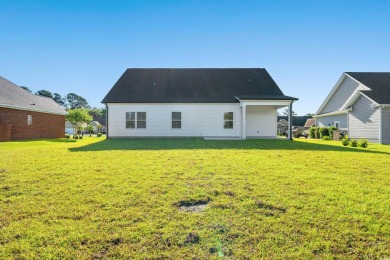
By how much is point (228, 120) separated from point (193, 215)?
50.0ft

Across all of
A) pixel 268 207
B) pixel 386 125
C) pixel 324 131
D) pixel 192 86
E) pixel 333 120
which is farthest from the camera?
pixel 333 120

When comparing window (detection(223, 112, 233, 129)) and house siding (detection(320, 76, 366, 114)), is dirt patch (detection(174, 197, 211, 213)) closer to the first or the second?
window (detection(223, 112, 233, 129))

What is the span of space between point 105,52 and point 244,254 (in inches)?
898

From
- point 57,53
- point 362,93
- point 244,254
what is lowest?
point 244,254

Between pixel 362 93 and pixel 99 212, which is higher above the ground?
pixel 362 93

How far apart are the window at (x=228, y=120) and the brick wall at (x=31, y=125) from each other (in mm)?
17527

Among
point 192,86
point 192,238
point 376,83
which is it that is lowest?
point 192,238

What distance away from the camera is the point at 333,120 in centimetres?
2311

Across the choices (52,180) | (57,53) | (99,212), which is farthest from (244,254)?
(57,53)

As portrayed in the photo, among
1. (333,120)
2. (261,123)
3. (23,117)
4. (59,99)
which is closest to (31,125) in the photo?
(23,117)

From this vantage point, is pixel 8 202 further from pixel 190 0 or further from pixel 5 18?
pixel 5 18

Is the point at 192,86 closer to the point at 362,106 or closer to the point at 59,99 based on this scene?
the point at 362,106

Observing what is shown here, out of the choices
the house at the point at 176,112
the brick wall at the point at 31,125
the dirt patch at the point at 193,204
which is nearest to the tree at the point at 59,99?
the brick wall at the point at 31,125

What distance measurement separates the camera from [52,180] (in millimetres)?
4637
